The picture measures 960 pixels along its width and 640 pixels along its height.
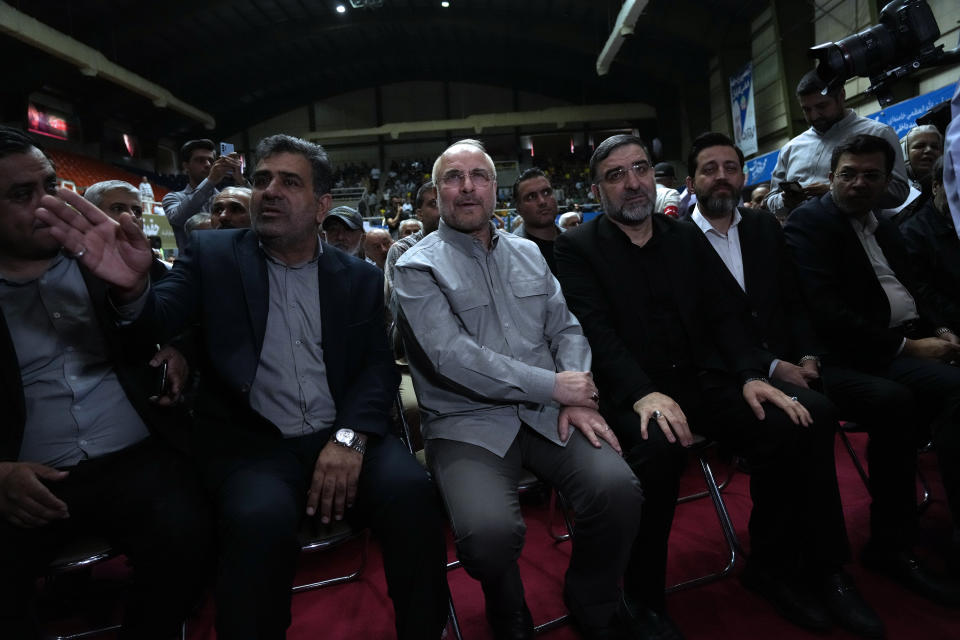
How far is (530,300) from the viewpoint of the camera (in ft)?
6.45

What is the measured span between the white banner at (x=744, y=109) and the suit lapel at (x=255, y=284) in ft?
40.0

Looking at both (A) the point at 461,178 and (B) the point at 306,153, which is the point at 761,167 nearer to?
(A) the point at 461,178

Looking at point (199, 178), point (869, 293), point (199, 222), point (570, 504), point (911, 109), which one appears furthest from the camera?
point (911, 109)

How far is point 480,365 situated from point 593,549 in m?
0.66

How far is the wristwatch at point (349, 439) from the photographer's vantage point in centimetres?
162

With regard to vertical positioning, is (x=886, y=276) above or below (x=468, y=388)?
above

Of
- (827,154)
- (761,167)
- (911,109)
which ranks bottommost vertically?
(827,154)

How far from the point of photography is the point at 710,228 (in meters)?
2.38

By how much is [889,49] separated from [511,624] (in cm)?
262

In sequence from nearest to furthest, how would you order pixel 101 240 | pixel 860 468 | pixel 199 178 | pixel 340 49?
1. pixel 101 240
2. pixel 860 468
3. pixel 199 178
4. pixel 340 49

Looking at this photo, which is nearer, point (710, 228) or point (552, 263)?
point (710, 228)

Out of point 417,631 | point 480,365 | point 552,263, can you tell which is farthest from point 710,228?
point 417,631

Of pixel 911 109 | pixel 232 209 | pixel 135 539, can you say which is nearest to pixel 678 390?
pixel 135 539

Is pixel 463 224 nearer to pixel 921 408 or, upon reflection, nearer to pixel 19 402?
pixel 19 402
